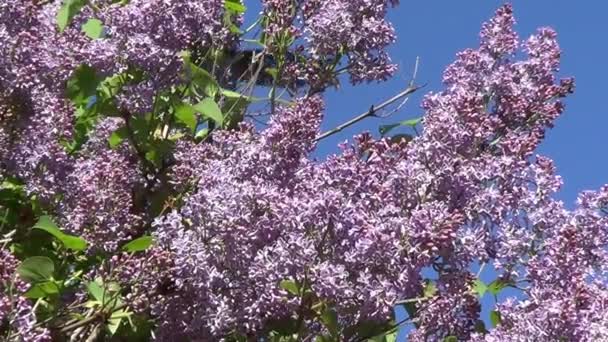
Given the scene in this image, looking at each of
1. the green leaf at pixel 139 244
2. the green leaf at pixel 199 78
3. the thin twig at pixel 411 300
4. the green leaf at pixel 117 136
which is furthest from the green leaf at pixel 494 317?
the green leaf at pixel 117 136

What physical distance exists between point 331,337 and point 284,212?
32cm

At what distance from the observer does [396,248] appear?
7.59ft

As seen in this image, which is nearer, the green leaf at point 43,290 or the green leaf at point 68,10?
the green leaf at point 43,290

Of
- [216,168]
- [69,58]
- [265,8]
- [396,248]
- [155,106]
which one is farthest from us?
[265,8]

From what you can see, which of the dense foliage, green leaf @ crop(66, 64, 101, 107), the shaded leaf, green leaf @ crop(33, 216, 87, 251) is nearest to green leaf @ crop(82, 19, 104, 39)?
the dense foliage

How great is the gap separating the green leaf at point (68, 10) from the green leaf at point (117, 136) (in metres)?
0.29

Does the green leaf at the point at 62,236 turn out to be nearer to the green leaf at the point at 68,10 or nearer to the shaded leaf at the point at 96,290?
the shaded leaf at the point at 96,290

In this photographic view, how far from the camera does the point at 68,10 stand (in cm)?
317

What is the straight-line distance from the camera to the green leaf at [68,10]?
314cm

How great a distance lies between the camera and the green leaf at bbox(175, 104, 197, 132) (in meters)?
3.16

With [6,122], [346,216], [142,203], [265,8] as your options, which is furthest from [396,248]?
[265,8]

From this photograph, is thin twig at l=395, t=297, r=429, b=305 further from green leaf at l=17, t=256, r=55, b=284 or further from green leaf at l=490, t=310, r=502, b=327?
green leaf at l=17, t=256, r=55, b=284

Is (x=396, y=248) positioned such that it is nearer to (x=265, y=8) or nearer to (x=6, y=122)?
(x=6, y=122)

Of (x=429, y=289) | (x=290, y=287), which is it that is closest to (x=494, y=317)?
(x=429, y=289)
